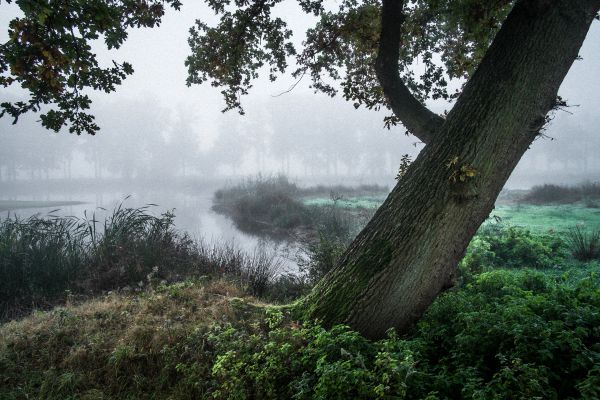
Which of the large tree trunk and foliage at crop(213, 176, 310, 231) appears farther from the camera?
foliage at crop(213, 176, 310, 231)

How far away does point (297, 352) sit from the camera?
3.39 metres

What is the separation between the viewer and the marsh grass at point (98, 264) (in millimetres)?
7219

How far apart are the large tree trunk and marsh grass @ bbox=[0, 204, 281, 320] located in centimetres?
332

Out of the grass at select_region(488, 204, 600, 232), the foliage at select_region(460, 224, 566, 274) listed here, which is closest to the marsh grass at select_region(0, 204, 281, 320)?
the foliage at select_region(460, 224, 566, 274)

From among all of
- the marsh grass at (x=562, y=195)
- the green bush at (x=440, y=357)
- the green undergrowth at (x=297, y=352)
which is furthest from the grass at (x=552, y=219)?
the green bush at (x=440, y=357)

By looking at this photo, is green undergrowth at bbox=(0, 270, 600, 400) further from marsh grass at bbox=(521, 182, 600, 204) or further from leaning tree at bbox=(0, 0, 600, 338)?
marsh grass at bbox=(521, 182, 600, 204)

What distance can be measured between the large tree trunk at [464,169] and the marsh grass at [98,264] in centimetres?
332

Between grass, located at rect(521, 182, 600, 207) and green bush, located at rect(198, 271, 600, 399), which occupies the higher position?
grass, located at rect(521, 182, 600, 207)

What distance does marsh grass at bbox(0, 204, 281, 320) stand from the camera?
23.7 ft

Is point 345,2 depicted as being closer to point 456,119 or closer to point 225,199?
point 456,119

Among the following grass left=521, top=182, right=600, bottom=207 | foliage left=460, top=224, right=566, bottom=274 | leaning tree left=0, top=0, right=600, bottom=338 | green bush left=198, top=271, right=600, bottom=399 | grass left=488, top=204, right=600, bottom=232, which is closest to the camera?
green bush left=198, top=271, right=600, bottom=399

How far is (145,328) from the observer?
14.1 ft

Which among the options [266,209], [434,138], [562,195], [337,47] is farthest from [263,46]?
[562,195]

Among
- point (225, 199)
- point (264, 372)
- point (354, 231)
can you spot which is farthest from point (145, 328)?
point (225, 199)
